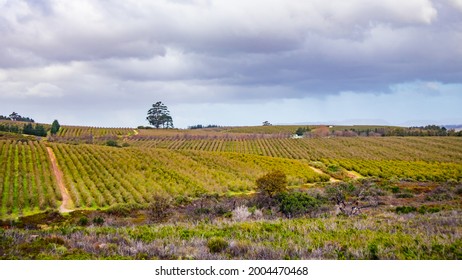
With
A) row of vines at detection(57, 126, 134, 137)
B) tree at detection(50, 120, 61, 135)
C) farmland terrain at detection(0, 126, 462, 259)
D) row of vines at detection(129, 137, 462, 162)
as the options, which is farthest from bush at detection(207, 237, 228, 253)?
tree at detection(50, 120, 61, 135)

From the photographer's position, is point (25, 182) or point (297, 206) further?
point (25, 182)

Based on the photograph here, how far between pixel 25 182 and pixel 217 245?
130ft

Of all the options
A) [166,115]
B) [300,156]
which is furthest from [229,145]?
[166,115]

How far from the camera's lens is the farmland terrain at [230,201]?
811cm

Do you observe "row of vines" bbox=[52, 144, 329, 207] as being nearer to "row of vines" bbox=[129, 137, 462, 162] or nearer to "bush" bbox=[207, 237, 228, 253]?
"row of vines" bbox=[129, 137, 462, 162]

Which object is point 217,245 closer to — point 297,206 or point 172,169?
point 297,206

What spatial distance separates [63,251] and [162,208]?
17.6 meters

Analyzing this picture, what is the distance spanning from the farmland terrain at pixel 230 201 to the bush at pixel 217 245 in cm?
2

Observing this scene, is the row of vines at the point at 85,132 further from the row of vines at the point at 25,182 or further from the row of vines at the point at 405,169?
the row of vines at the point at 405,169

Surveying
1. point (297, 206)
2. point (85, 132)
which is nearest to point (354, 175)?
point (297, 206)

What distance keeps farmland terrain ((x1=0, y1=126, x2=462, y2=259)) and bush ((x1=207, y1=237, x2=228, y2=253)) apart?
2 centimetres

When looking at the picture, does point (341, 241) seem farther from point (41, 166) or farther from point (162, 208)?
point (41, 166)

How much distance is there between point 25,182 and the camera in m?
40.8
